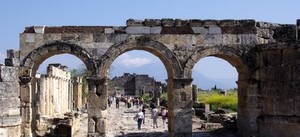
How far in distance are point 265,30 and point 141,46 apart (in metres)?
4.68

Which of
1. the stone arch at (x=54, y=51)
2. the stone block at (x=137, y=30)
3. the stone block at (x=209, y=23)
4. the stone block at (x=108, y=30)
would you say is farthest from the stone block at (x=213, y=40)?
the stone arch at (x=54, y=51)

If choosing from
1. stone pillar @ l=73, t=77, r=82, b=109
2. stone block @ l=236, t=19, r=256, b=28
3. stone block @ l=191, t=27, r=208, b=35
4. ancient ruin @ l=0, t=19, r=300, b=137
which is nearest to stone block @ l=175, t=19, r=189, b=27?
ancient ruin @ l=0, t=19, r=300, b=137

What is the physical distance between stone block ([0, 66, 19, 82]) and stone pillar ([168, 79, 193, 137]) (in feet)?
28.6

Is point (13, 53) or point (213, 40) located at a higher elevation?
point (213, 40)

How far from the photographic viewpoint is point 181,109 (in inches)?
692

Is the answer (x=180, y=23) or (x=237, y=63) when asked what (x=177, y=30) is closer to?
(x=180, y=23)

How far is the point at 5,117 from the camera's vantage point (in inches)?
362

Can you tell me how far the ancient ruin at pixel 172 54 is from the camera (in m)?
17.4

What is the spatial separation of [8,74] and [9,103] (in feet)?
1.75

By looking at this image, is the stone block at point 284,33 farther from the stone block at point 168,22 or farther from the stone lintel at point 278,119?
the stone block at point 168,22

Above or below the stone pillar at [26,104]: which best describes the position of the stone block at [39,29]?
above

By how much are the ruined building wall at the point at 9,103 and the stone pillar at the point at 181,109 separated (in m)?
8.61

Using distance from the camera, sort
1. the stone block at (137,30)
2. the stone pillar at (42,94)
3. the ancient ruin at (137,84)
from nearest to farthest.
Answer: the stone block at (137,30) < the stone pillar at (42,94) < the ancient ruin at (137,84)

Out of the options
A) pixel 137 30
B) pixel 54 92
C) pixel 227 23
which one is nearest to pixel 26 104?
pixel 137 30
